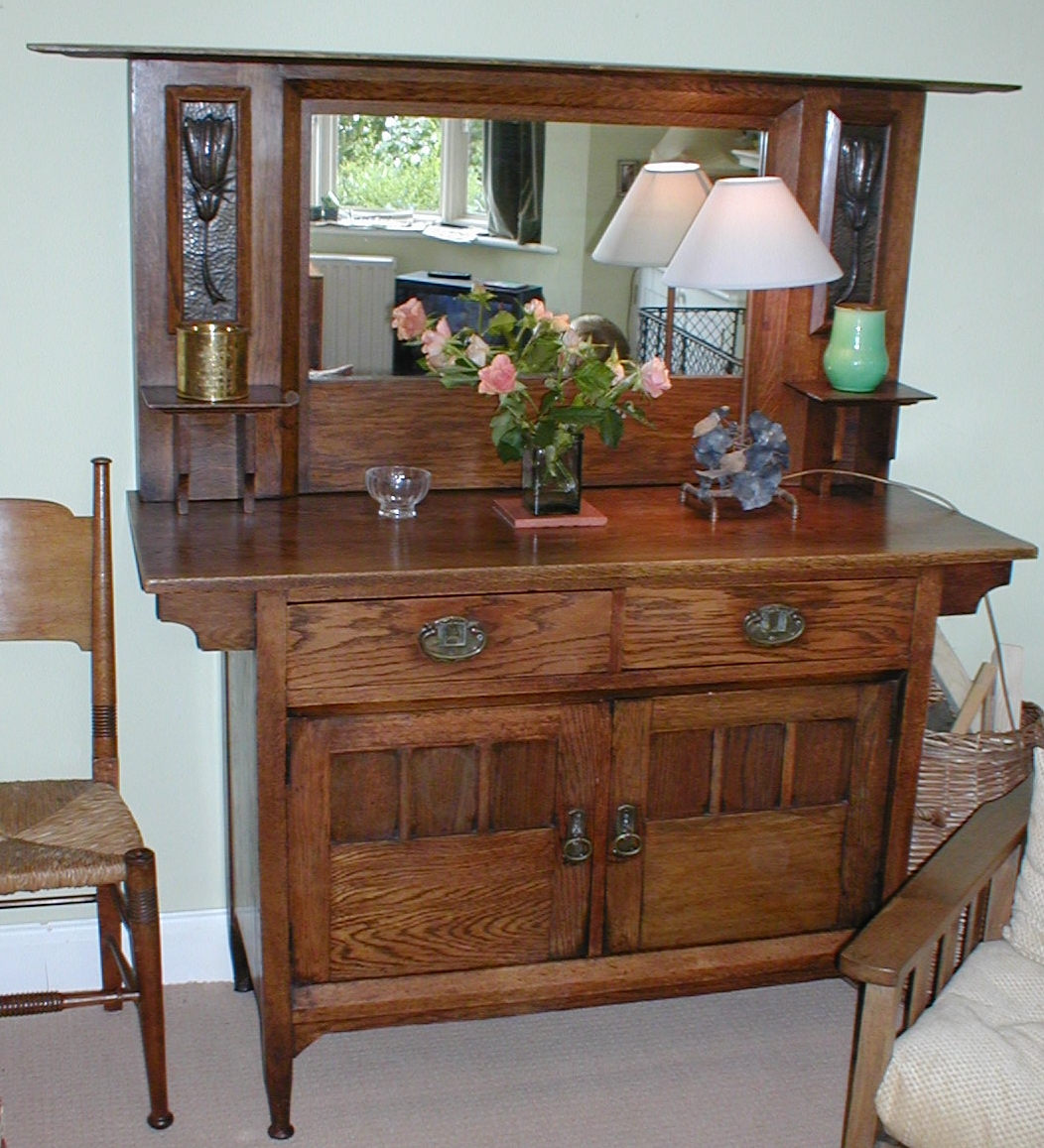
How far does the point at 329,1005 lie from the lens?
2189 mm

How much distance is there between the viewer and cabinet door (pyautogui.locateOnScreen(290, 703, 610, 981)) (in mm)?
2115

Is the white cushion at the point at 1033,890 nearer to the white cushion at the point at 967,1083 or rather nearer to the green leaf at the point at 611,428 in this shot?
the white cushion at the point at 967,1083

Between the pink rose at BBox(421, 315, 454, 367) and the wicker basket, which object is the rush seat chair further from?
the wicker basket

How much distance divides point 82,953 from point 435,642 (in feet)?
3.28

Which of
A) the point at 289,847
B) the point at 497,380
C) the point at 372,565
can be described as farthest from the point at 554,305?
the point at 289,847

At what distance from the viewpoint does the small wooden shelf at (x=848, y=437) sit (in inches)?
98.3

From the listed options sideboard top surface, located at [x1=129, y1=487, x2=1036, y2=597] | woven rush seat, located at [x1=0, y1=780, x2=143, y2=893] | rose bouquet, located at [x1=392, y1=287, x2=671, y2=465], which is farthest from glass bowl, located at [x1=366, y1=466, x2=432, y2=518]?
woven rush seat, located at [x1=0, y1=780, x2=143, y2=893]

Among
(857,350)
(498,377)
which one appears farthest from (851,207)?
(498,377)

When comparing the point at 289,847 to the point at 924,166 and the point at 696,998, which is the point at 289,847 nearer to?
the point at 696,998

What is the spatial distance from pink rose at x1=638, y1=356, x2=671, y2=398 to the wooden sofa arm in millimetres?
767

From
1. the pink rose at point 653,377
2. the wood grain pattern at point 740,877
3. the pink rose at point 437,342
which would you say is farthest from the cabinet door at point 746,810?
the pink rose at point 437,342

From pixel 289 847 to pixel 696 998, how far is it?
2.91 ft

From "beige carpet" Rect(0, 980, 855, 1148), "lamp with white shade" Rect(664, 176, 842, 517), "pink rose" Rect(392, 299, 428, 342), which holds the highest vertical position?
"lamp with white shade" Rect(664, 176, 842, 517)

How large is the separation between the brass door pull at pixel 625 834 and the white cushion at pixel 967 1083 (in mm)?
548
